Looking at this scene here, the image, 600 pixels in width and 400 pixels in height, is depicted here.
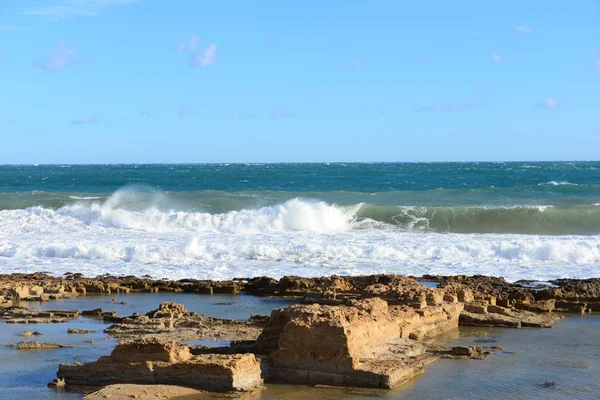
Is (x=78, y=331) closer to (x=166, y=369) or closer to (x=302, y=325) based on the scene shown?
(x=166, y=369)

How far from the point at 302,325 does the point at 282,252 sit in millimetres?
15793

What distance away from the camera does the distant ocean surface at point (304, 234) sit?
26.4 meters

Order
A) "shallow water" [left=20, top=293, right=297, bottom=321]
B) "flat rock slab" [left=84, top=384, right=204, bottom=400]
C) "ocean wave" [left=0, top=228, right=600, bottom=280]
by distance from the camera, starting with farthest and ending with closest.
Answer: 1. "ocean wave" [left=0, top=228, right=600, bottom=280]
2. "shallow water" [left=20, top=293, right=297, bottom=321]
3. "flat rock slab" [left=84, top=384, right=204, bottom=400]

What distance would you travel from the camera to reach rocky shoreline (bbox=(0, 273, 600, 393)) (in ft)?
40.4

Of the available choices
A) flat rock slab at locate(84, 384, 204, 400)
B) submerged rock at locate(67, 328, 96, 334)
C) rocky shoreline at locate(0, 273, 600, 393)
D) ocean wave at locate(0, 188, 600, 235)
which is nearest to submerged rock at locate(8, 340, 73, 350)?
rocky shoreline at locate(0, 273, 600, 393)

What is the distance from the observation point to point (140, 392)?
457 inches

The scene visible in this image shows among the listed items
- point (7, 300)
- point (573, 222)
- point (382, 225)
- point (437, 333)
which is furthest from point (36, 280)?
point (573, 222)

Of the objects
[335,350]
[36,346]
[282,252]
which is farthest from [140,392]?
[282,252]

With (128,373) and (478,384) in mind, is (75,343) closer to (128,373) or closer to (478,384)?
(128,373)

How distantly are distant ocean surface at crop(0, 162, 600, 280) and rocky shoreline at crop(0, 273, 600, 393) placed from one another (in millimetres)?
3081

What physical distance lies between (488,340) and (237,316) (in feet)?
17.9

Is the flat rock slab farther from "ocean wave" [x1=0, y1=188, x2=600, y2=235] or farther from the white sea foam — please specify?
"ocean wave" [x1=0, y1=188, x2=600, y2=235]

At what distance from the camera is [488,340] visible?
53.1ft

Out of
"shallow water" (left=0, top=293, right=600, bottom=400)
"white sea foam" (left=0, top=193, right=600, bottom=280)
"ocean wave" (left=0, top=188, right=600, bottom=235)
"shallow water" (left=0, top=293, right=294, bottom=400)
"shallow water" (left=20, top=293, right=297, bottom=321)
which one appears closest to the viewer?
"shallow water" (left=0, top=293, right=600, bottom=400)
